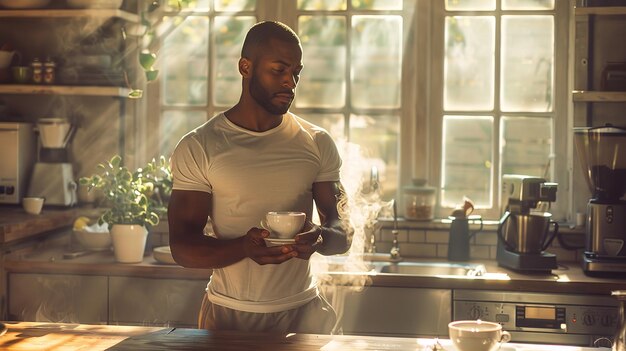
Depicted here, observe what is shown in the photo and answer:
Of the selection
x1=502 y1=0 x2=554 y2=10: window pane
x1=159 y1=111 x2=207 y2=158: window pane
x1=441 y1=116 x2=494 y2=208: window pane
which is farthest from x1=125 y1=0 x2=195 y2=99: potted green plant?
x1=502 y1=0 x2=554 y2=10: window pane

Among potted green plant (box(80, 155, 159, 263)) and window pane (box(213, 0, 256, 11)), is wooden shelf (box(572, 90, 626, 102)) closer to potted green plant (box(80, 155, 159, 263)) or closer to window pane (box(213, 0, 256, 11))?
window pane (box(213, 0, 256, 11))

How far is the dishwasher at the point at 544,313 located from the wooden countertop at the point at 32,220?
1.76 metres

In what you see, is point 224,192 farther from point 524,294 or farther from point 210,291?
point 524,294

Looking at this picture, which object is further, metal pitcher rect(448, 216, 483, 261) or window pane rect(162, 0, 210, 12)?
window pane rect(162, 0, 210, 12)

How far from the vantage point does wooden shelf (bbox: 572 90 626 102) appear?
3.85 meters

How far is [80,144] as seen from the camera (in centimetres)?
448

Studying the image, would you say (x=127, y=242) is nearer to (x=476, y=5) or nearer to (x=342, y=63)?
(x=342, y=63)

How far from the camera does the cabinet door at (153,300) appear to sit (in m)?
3.73

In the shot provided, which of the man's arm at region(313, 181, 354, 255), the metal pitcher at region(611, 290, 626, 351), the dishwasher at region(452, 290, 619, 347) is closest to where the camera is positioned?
the metal pitcher at region(611, 290, 626, 351)

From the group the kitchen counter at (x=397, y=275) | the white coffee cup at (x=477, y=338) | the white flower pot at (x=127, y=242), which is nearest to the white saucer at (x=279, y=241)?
the white coffee cup at (x=477, y=338)

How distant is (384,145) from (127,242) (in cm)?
127

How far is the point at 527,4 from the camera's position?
424 cm

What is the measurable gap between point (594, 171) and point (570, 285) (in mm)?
557

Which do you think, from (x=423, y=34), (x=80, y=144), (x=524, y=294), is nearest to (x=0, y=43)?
(x=80, y=144)
